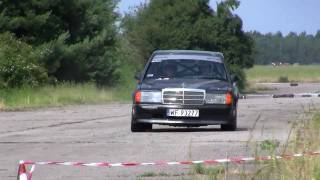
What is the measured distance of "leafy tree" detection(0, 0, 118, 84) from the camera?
44000 mm

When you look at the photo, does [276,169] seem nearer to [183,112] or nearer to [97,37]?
[183,112]

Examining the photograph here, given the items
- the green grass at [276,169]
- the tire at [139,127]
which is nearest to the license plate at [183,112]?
the tire at [139,127]

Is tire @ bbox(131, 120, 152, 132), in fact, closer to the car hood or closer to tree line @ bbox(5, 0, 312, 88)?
the car hood

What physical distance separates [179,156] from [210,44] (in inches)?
2292

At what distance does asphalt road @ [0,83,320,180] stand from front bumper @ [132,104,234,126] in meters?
0.25

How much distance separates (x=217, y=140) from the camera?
1688 cm

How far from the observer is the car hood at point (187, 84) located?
62.2ft

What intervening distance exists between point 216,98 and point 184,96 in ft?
2.02

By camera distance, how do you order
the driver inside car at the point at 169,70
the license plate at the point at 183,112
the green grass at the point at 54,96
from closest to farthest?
the license plate at the point at 183,112 < the driver inside car at the point at 169,70 < the green grass at the point at 54,96

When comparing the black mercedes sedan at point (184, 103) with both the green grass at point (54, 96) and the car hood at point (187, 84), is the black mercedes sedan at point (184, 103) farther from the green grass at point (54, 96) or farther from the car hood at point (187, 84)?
the green grass at point (54, 96)

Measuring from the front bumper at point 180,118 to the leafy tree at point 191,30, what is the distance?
51746 mm

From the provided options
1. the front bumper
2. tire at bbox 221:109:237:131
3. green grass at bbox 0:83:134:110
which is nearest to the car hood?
the front bumper

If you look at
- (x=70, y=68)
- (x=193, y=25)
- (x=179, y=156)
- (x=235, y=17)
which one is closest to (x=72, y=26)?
(x=70, y=68)

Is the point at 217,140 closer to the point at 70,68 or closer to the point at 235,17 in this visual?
the point at 70,68
